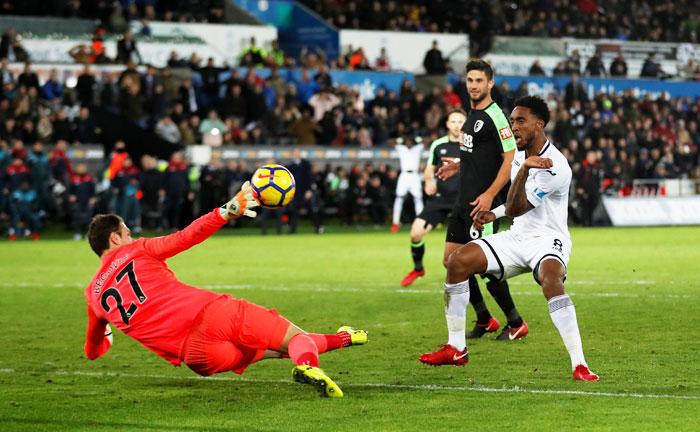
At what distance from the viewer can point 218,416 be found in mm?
7965

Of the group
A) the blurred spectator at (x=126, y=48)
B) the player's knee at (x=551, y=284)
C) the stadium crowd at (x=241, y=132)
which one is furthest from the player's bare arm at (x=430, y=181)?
the blurred spectator at (x=126, y=48)

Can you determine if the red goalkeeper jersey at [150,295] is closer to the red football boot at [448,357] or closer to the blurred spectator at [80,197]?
the red football boot at [448,357]

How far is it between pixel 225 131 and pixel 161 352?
24294mm

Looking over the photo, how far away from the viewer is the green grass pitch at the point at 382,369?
7.77 meters

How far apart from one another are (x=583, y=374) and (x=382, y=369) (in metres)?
1.66

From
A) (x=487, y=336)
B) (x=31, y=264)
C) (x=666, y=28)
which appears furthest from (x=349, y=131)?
(x=487, y=336)

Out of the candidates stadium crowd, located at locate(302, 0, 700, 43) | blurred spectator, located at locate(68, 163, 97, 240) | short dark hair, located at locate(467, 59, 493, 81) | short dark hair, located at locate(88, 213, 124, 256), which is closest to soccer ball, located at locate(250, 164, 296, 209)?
short dark hair, located at locate(88, 213, 124, 256)

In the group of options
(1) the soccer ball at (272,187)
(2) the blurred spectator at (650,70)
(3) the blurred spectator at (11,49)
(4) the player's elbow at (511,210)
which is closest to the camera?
(1) the soccer ball at (272,187)

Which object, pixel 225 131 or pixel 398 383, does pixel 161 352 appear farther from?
pixel 225 131

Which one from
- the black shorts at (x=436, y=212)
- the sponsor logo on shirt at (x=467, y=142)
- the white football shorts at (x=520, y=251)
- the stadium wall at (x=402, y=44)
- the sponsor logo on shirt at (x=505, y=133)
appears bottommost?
the black shorts at (x=436, y=212)

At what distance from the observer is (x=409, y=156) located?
2933 cm

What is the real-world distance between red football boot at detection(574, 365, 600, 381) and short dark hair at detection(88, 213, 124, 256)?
11.0ft

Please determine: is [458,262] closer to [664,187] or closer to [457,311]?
[457,311]

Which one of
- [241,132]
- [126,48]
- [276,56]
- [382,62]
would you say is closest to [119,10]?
[126,48]
